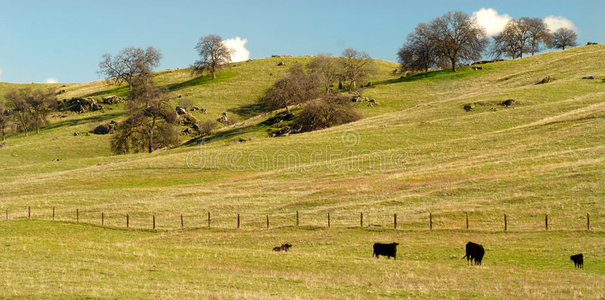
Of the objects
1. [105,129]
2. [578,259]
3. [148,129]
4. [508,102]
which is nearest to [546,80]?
[508,102]

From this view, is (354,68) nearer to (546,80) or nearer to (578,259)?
(546,80)

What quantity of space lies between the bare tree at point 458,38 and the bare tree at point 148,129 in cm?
6779

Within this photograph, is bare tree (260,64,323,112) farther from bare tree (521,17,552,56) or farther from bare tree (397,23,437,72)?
bare tree (521,17,552,56)

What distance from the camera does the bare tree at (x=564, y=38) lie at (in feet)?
563

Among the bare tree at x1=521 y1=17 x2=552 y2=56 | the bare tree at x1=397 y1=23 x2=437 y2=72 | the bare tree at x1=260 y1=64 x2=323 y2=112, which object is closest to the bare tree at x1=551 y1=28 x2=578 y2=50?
the bare tree at x1=521 y1=17 x2=552 y2=56

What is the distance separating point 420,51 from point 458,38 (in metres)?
9.53

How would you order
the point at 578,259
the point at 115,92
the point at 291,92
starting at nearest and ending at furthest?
1. the point at 578,259
2. the point at 291,92
3. the point at 115,92

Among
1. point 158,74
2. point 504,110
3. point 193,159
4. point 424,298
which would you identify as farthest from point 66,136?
point 424,298

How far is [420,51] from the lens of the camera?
131m

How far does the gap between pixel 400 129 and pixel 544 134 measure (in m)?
22.2

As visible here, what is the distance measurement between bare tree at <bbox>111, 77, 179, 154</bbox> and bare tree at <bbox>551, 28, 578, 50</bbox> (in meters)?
134

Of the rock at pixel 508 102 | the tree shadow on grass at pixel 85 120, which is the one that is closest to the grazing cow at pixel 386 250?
the rock at pixel 508 102

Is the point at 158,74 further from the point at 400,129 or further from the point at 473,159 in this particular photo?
the point at 473,159

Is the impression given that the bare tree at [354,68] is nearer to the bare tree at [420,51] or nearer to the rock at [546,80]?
the bare tree at [420,51]
